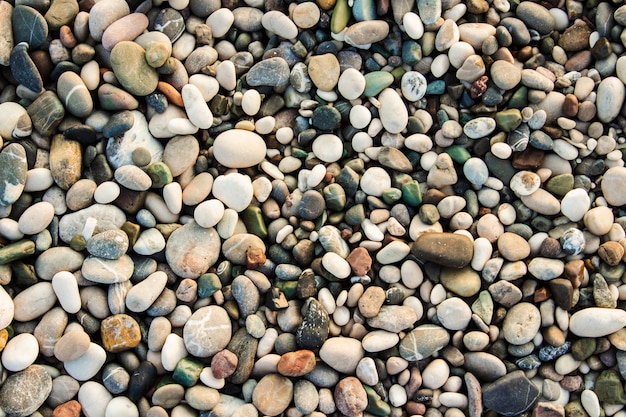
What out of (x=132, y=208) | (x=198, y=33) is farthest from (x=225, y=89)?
(x=132, y=208)

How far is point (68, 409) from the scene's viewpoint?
1463mm

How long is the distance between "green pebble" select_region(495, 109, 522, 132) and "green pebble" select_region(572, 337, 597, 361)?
1.96 ft

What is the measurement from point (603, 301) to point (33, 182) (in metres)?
1.54

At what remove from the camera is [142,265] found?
1565 mm

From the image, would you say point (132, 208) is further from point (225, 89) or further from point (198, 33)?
point (198, 33)

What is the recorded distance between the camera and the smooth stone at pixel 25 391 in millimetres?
1431

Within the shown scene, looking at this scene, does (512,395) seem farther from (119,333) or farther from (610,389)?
(119,333)

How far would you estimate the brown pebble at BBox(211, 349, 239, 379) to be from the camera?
1.48 meters

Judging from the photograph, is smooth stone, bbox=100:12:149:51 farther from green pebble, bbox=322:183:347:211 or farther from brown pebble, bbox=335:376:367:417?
brown pebble, bbox=335:376:367:417

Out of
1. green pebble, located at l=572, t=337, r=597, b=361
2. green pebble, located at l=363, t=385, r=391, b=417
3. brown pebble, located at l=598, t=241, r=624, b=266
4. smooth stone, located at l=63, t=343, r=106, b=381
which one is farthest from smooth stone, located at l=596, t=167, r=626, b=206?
smooth stone, located at l=63, t=343, r=106, b=381

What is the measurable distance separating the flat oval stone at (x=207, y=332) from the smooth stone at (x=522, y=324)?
0.73 m

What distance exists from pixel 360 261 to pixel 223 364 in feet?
1.45

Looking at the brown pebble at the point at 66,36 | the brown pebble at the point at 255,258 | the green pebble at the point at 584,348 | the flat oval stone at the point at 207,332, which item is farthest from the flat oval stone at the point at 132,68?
the green pebble at the point at 584,348

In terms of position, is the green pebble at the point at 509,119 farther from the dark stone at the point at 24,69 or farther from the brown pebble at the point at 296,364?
the dark stone at the point at 24,69
